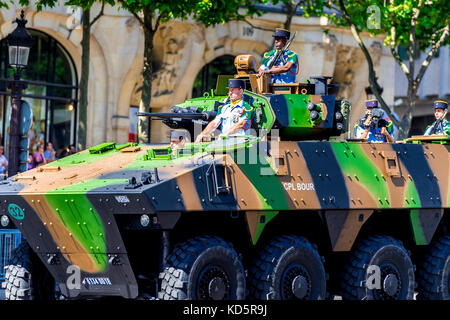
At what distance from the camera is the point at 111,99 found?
30016 millimetres

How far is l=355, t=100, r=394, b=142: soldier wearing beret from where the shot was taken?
55.7 ft

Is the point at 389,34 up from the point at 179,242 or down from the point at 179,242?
up

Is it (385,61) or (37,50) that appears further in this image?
(385,61)

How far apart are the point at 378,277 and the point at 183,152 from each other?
3001 millimetres

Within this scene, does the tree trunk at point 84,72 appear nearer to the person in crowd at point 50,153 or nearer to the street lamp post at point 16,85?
the person in crowd at point 50,153

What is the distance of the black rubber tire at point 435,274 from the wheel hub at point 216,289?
12.7 feet

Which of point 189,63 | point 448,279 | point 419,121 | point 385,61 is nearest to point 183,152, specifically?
point 448,279

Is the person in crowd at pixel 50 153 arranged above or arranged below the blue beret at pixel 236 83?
below

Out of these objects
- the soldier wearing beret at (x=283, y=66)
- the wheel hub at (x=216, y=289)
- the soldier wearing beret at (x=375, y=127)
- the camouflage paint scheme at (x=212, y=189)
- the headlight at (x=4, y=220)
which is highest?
the soldier wearing beret at (x=283, y=66)

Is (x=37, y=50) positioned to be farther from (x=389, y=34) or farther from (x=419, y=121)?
(x=419, y=121)

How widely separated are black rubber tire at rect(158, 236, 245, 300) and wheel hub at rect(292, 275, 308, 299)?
82cm

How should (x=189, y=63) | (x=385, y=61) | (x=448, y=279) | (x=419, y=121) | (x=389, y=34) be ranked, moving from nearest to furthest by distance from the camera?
(x=448, y=279) → (x=389, y=34) → (x=189, y=63) → (x=385, y=61) → (x=419, y=121)

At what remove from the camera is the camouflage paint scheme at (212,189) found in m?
13.0

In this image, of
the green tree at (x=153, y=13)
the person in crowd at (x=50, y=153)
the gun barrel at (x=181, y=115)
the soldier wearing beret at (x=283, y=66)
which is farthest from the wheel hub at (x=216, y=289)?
the person in crowd at (x=50, y=153)
